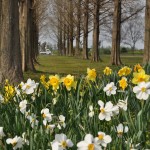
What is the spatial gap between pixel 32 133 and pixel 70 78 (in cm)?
114

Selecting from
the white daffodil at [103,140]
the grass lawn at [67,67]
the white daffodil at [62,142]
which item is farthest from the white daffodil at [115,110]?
the grass lawn at [67,67]

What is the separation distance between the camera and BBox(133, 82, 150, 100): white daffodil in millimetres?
2877

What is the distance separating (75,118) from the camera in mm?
3045

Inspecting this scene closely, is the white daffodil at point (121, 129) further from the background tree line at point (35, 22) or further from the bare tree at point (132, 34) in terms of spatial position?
the bare tree at point (132, 34)

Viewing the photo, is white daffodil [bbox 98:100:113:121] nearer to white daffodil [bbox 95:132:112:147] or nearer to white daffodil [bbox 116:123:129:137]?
white daffodil [bbox 116:123:129:137]

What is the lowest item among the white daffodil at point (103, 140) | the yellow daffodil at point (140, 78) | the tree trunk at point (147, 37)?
the white daffodil at point (103, 140)

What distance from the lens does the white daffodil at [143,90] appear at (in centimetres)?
288

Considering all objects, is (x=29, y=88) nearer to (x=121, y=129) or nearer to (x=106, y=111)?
(x=106, y=111)

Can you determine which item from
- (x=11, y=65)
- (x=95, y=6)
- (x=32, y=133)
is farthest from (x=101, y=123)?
(x=95, y=6)

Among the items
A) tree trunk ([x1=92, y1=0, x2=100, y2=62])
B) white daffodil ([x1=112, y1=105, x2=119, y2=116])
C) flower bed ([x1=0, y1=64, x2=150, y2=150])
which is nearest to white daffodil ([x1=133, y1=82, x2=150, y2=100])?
flower bed ([x1=0, y1=64, x2=150, y2=150])

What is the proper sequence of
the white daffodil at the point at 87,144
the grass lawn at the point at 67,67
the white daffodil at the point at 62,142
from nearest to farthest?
1. the white daffodil at the point at 87,144
2. the white daffodil at the point at 62,142
3. the grass lawn at the point at 67,67

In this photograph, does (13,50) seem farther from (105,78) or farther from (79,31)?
(79,31)

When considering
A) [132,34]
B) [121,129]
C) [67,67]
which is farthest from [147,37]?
[132,34]

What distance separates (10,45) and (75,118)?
8827mm
